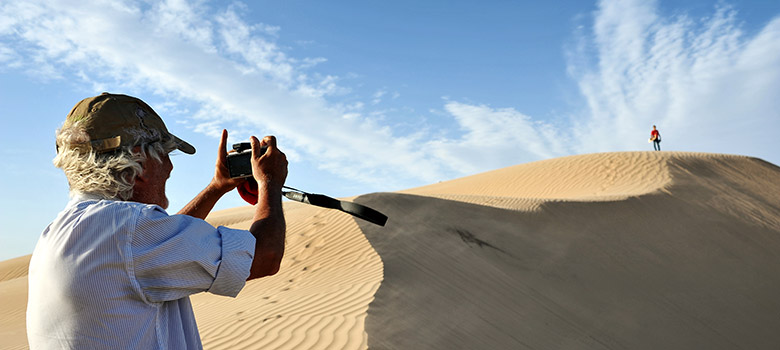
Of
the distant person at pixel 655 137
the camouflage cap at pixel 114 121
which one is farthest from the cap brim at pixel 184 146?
the distant person at pixel 655 137

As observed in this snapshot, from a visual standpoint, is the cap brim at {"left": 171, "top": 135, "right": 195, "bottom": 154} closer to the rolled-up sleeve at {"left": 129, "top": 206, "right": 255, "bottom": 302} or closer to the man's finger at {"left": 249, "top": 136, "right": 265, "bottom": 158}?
the man's finger at {"left": 249, "top": 136, "right": 265, "bottom": 158}

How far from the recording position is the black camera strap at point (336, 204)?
237cm

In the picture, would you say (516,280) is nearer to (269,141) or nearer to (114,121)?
(269,141)

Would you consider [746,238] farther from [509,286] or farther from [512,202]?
[509,286]

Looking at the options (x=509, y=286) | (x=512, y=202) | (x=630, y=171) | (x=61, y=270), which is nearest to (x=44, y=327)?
(x=61, y=270)

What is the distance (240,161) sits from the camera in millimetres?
2254

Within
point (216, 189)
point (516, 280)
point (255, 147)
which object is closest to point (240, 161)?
point (255, 147)

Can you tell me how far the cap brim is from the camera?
208 cm

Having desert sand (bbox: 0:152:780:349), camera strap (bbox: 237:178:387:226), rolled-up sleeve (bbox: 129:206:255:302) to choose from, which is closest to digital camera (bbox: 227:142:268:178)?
camera strap (bbox: 237:178:387:226)

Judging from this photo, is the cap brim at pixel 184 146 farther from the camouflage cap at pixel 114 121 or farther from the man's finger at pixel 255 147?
the man's finger at pixel 255 147

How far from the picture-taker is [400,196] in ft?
38.7

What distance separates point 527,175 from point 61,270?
79.9ft

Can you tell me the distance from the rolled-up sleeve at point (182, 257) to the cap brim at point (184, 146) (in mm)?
442

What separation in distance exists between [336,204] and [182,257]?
0.90 metres
